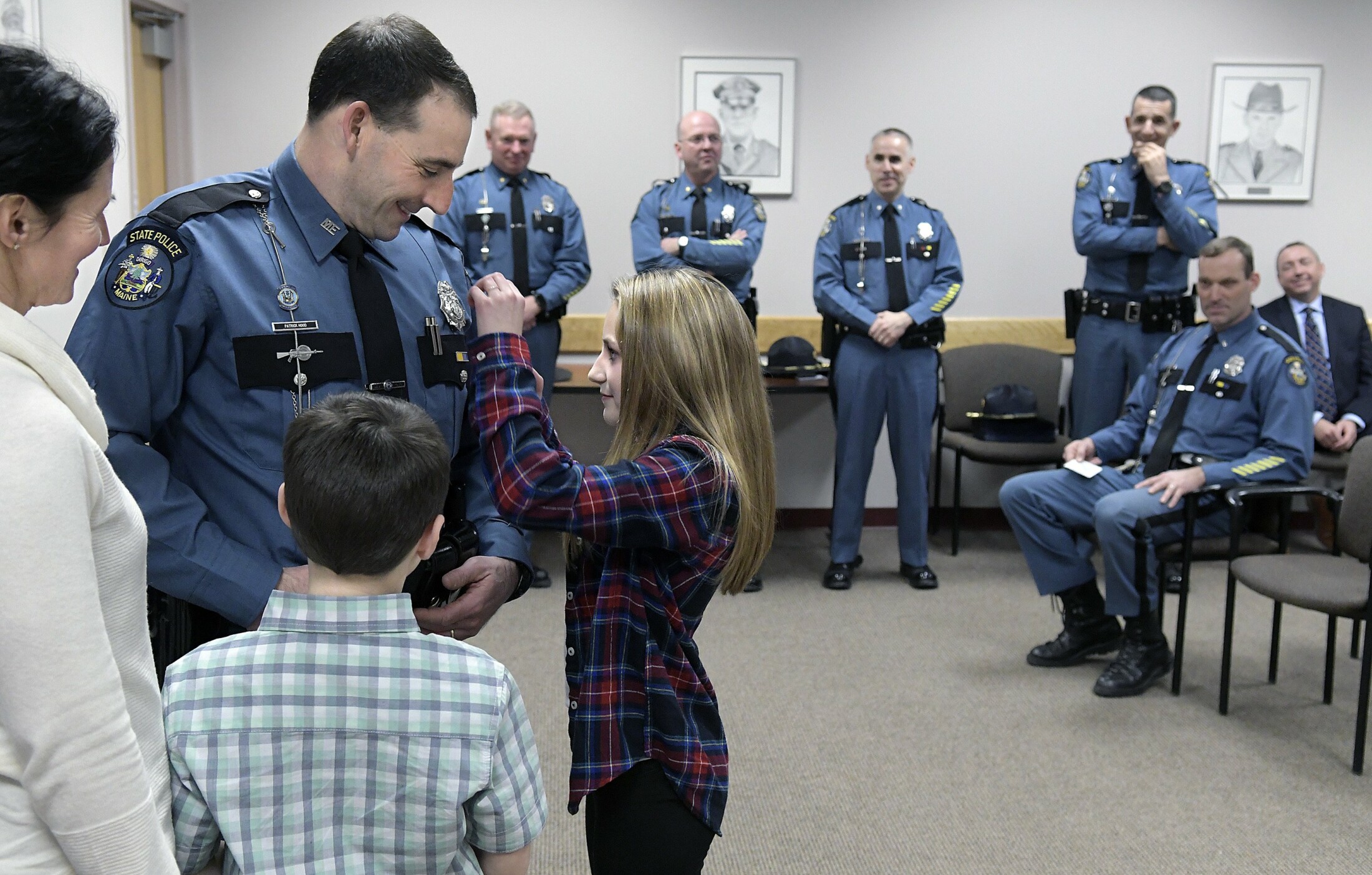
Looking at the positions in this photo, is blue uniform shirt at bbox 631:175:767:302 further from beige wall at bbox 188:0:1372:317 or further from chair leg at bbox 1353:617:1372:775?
chair leg at bbox 1353:617:1372:775

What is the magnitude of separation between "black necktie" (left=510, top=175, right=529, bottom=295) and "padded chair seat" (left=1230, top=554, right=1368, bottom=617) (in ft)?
9.79

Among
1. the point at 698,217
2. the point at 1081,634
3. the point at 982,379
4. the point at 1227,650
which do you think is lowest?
the point at 1081,634

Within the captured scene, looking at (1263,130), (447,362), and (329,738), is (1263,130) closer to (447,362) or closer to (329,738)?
(447,362)

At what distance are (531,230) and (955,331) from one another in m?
2.19

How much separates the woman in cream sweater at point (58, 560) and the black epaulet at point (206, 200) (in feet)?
1.47

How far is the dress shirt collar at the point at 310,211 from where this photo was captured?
60.2 inches

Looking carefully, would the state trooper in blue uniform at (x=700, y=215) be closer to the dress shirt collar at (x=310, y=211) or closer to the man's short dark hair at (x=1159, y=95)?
the man's short dark hair at (x=1159, y=95)

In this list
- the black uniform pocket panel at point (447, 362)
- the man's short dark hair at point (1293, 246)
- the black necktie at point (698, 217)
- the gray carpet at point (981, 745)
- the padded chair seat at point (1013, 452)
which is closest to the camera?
the black uniform pocket panel at point (447, 362)

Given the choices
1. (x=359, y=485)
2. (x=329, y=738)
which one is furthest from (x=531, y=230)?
(x=329, y=738)

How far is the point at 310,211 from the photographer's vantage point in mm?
1533

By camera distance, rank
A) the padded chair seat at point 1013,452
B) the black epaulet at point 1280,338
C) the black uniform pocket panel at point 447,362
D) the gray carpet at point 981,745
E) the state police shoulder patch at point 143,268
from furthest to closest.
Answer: the padded chair seat at point 1013,452, the black epaulet at point 1280,338, the gray carpet at point 981,745, the black uniform pocket panel at point 447,362, the state police shoulder patch at point 143,268

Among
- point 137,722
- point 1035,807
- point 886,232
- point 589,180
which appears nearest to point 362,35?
point 137,722

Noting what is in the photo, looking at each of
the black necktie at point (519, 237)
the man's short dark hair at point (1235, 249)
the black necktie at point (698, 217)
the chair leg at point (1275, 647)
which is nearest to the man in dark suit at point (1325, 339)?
the man's short dark hair at point (1235, 249)

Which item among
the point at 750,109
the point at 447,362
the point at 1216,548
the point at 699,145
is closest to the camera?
the point at 447,362
